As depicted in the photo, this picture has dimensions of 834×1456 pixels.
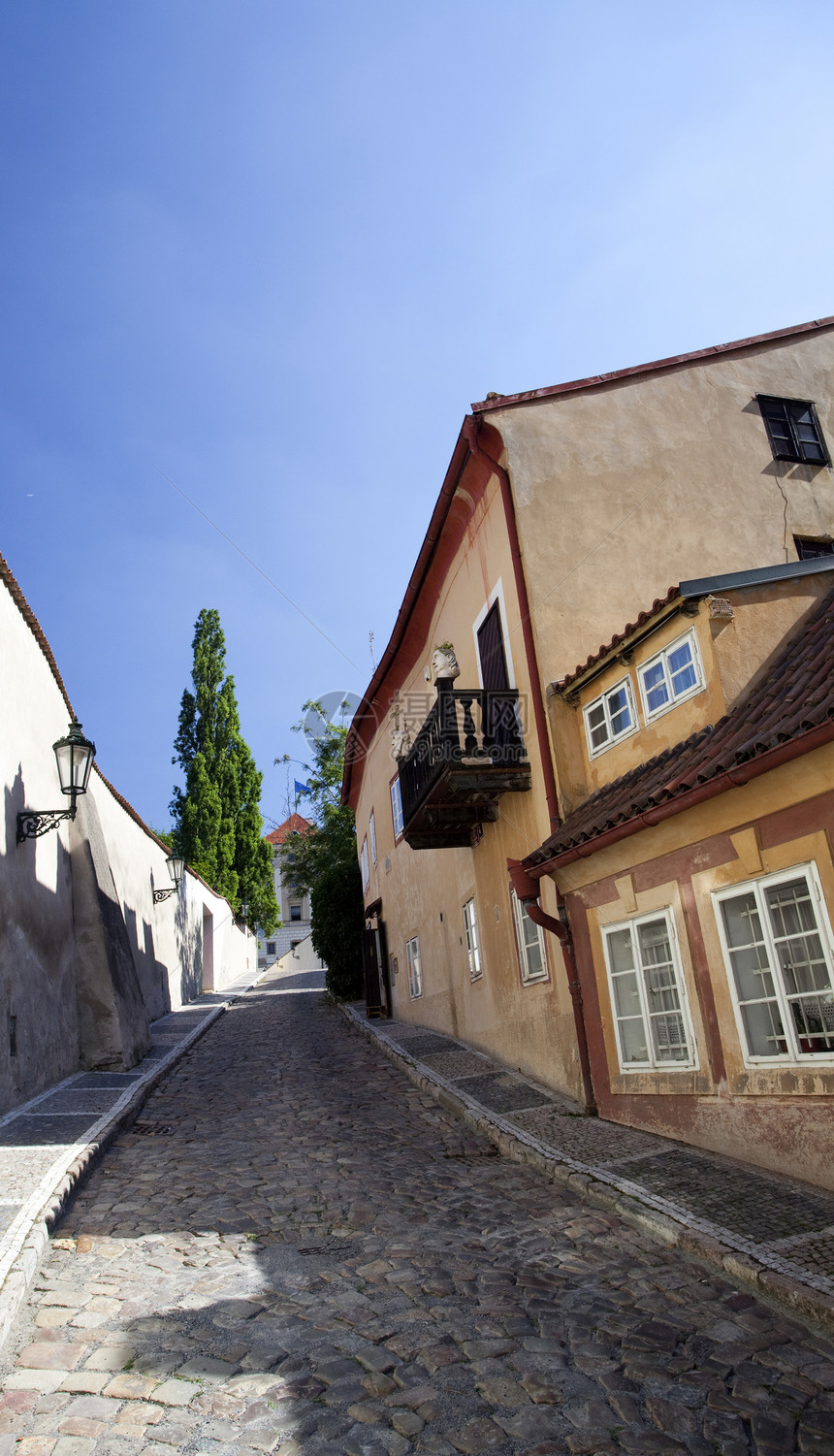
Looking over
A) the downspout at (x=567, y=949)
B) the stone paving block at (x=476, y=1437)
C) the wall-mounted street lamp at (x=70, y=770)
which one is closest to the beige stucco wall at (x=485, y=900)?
the downspout at (x=567, y=949)

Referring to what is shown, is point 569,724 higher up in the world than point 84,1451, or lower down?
higher up

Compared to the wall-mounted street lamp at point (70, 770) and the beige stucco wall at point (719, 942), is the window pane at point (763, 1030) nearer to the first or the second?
the beige stucco wall at point (719, 942)

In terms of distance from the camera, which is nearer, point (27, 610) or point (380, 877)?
point (27, 610)

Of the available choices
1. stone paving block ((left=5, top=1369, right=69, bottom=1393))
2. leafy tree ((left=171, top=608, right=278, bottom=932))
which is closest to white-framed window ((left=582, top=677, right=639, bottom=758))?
stone paving block ((left=5, top=1369, right=69, bottom=1393))

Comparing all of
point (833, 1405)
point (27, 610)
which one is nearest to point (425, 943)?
point (27, 610)

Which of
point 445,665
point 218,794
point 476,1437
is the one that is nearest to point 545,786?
point 445,665

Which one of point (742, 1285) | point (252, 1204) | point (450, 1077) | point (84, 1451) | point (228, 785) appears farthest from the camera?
point (228, 785)

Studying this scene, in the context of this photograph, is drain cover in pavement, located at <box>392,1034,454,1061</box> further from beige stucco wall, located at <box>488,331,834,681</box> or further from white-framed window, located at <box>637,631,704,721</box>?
white-framed window, located at <box>637,631,704,721</box>

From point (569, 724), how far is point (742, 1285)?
20.0 feet

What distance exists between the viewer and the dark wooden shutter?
1141 centimetres

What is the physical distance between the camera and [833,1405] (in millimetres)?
3629

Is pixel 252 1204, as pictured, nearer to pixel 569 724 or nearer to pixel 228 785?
pixel 569 724

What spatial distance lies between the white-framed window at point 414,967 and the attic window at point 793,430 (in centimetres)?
1043

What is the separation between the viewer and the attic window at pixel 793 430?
40.9 feet
